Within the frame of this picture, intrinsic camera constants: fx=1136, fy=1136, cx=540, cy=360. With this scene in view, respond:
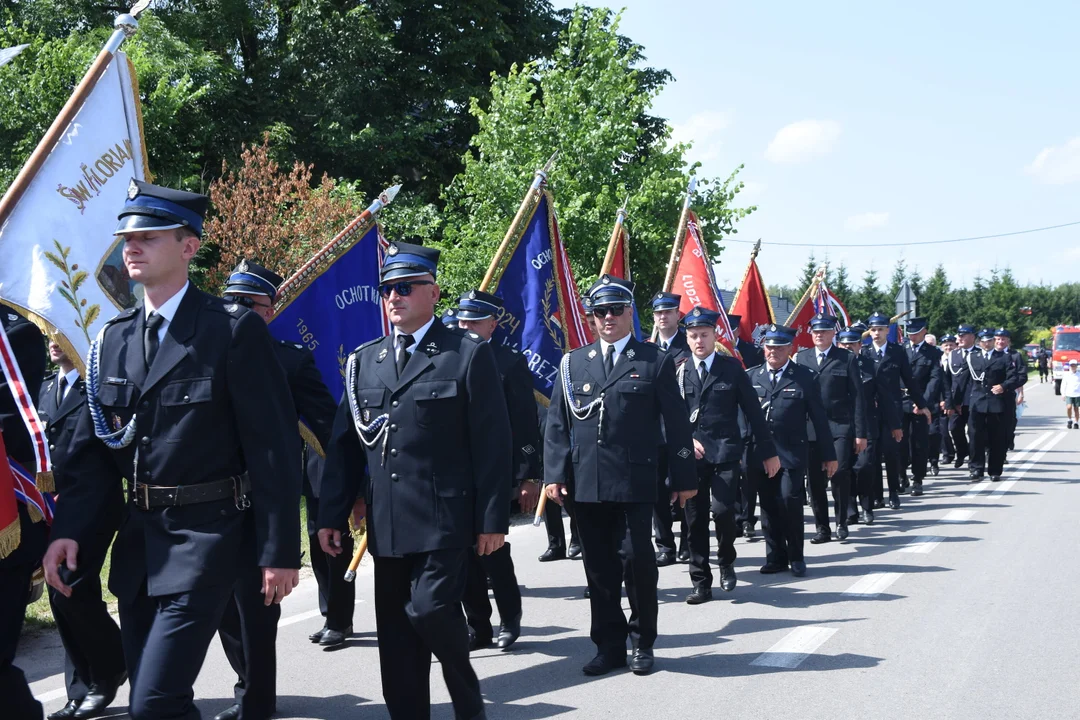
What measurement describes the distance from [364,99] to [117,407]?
75.6ft

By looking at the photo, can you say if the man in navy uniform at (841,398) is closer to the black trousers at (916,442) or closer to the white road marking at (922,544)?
the white road marking at (922,544)

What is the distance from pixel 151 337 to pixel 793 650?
425 cm

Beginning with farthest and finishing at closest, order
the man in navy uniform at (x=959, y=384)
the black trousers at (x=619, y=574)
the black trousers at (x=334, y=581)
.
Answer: the man in navy uniform at (x=959, y=384), the black trousers at (x=334, y=581), the black trousers at (x=619, y=574)

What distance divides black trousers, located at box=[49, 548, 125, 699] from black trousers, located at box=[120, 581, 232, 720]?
1.75 metres

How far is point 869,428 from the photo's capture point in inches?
481

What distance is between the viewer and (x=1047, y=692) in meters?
5.60

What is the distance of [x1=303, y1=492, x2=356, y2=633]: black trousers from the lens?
21.9 ft

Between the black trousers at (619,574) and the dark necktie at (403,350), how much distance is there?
2.05 meters

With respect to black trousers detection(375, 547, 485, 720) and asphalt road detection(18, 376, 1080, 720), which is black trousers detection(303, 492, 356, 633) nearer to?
asphalt road detection(18, 376, 1080, 720)

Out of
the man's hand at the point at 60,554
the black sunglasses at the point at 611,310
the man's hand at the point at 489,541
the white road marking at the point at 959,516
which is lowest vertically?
the white road marking at the point at 959,516

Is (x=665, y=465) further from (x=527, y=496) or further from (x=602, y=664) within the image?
(x=527, y=496)

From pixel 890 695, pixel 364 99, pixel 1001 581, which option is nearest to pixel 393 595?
pixel 890 695

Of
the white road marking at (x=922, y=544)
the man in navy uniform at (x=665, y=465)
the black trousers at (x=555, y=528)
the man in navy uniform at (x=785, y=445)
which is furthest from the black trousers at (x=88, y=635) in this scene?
the white road marking at (x=922, y=544)

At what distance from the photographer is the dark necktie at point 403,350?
4.77 metres
